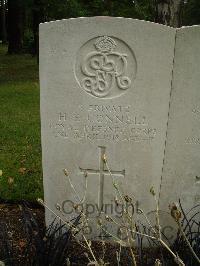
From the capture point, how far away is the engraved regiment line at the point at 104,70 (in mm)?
3758

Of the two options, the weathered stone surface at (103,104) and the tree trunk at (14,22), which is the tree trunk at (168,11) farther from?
the tree trunk at (14,22)

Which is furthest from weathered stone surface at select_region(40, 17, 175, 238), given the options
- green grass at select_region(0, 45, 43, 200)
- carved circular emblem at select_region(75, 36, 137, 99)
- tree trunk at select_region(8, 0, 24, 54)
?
tree trunk at select_region(8, 0, 24, 54)

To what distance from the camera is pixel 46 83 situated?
3818 millimetres

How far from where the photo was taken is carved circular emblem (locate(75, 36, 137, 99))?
375 cm

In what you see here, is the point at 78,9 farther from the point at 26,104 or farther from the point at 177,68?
the point at 177,68

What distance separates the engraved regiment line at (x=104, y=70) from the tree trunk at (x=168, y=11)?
10.0ft

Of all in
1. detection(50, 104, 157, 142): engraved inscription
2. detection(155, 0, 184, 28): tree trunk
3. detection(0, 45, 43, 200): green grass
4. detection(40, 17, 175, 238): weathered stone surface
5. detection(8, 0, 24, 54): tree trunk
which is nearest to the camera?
detection(40, 17, 175, 238): weathered stone surface

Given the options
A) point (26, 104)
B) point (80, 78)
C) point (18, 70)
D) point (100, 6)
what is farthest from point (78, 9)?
point (80, 78)

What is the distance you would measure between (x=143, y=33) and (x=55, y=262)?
6.29 feet

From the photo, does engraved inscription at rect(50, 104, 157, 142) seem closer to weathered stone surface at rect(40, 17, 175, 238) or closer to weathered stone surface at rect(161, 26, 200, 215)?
weathered stone surface at rect(40, 17, 175, 238)

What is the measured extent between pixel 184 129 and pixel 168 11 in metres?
3.11

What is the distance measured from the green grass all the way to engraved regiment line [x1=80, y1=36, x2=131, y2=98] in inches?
40.6

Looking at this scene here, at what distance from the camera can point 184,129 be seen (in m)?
3.96

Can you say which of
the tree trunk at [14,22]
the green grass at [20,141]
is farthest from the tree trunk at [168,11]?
the tree trunk at [14,22]
